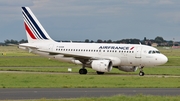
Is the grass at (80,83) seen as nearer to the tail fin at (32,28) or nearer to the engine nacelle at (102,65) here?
the engine nacelle at (102,65)

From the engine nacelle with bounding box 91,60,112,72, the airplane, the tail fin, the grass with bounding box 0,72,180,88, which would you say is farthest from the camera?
the tail fin

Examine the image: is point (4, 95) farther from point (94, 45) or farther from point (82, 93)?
point (94, 45)

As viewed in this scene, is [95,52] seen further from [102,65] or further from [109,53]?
[102,65]

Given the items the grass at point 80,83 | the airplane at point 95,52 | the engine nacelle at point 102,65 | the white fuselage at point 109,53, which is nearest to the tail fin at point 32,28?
the airplane at point 95,52

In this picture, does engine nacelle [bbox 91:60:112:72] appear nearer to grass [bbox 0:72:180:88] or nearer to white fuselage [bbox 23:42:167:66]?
white fuselage [bbox 23:42:167:66]

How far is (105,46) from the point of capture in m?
51.4

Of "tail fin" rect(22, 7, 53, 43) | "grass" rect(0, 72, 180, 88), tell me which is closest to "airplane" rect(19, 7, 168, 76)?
"tail fin" rect(22, 7, 53, 43)

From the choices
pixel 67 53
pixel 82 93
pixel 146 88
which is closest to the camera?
pixel 82 93

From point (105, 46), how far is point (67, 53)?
426 centimetres

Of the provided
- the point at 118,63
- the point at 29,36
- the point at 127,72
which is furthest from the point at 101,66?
the point at 29,36

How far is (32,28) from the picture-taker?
185 ft

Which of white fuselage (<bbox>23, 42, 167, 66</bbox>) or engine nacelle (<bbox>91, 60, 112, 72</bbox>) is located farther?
white fuselage (<bbox>23, 42, 167, 66</bbox>)

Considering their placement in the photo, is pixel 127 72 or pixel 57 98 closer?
pixel 57 98

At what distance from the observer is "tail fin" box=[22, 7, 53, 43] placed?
55.9 metres
